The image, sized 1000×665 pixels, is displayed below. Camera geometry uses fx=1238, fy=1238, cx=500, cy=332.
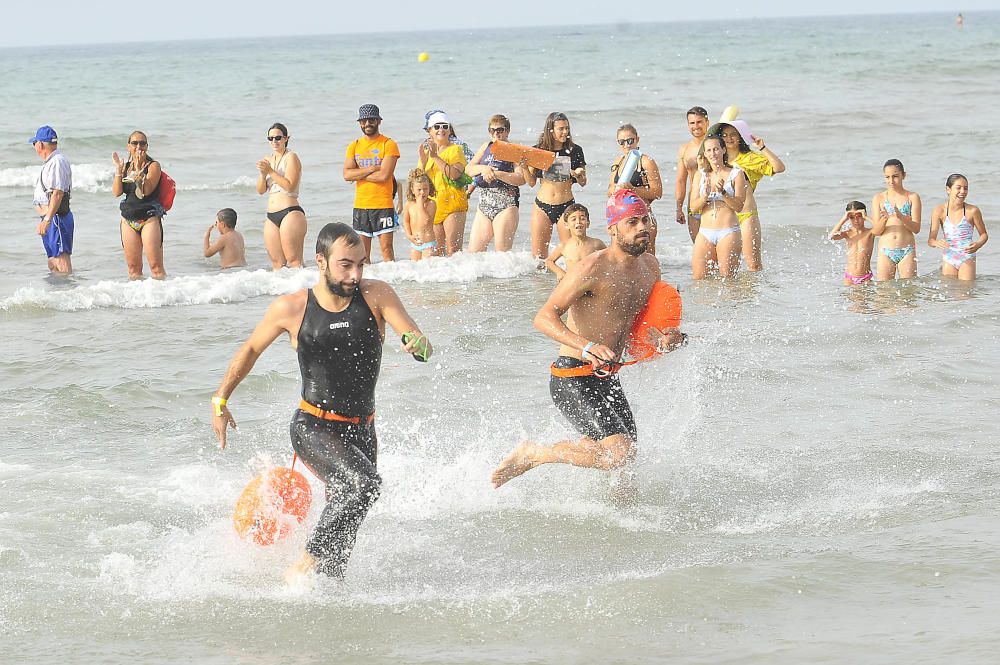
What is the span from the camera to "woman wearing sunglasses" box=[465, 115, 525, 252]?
11.9m

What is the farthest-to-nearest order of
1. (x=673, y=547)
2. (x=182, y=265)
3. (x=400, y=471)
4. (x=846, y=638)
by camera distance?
(x=182, y=265) → (x=400, y=471) → (x=673, y=547) → (x=846, y=638)

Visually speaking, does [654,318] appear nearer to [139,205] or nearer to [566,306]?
[566,306]

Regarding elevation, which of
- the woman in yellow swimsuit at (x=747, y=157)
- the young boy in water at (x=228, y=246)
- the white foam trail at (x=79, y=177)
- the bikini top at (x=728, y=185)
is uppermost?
the woman in yellow swimsuit at (x=747, y=157)

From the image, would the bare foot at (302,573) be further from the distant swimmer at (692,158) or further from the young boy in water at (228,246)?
the young boy in water at (228,246)

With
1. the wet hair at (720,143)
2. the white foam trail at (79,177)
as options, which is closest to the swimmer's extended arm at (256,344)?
the wet hair at (720,143)

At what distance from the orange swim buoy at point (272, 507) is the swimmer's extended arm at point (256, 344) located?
0.97 ft

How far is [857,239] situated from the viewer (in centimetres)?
1159

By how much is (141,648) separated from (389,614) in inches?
40.8

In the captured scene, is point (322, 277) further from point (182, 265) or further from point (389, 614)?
point (182, 265)

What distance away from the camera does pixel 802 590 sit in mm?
5438

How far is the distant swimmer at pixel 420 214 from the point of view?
1240 cm

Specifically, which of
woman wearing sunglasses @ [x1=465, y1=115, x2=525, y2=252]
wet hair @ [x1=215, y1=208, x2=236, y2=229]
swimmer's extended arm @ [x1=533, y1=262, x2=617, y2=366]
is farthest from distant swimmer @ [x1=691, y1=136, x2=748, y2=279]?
wet hair @ [x1=215, y1=208, x2=236, y2=229]

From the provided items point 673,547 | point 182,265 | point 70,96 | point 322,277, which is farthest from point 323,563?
point 70,96

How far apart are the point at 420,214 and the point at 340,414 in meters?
7.40
